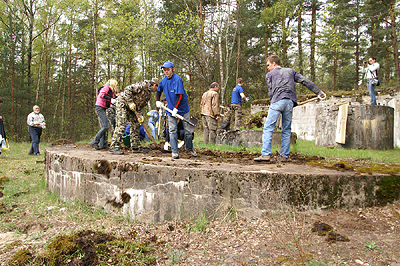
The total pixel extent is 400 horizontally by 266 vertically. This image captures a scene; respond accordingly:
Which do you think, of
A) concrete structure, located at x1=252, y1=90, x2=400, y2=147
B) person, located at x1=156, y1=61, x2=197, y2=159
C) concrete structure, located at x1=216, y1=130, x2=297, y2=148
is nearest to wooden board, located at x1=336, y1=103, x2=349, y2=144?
concrete structure, located at x1=252, y1=90, x2=400, y2=147

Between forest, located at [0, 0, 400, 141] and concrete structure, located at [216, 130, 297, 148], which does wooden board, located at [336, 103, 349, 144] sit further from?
forest, located at [0, 0, 400, 141]

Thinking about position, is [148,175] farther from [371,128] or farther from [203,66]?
[203,66]

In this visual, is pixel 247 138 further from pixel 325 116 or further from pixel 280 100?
pixel 280 100

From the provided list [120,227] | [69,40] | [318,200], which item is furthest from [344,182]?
[69,40]

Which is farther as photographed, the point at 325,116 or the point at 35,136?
the point at 35,136

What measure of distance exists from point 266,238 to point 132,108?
3.60 meters

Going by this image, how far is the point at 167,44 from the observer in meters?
15.3

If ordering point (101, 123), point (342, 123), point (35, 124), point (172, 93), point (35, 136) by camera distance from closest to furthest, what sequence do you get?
point (172, 93)
point (101, 123)
point (342, 123)
point (35, 124)
point (35, 136)

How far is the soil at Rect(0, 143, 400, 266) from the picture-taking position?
7.43 ft

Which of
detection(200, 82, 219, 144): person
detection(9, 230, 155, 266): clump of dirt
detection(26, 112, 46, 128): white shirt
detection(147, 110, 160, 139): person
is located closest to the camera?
detection(9, 230, 155, 266): clump of dirt

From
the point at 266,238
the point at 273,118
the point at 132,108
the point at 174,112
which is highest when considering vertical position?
the point at 132,108

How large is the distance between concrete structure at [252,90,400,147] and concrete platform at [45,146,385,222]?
500 centimetres

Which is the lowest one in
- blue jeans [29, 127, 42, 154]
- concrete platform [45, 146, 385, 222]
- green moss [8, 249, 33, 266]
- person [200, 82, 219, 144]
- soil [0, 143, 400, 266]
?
green moss [8, 249, 33, 266]

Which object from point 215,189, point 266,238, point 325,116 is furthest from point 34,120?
point 325,116
